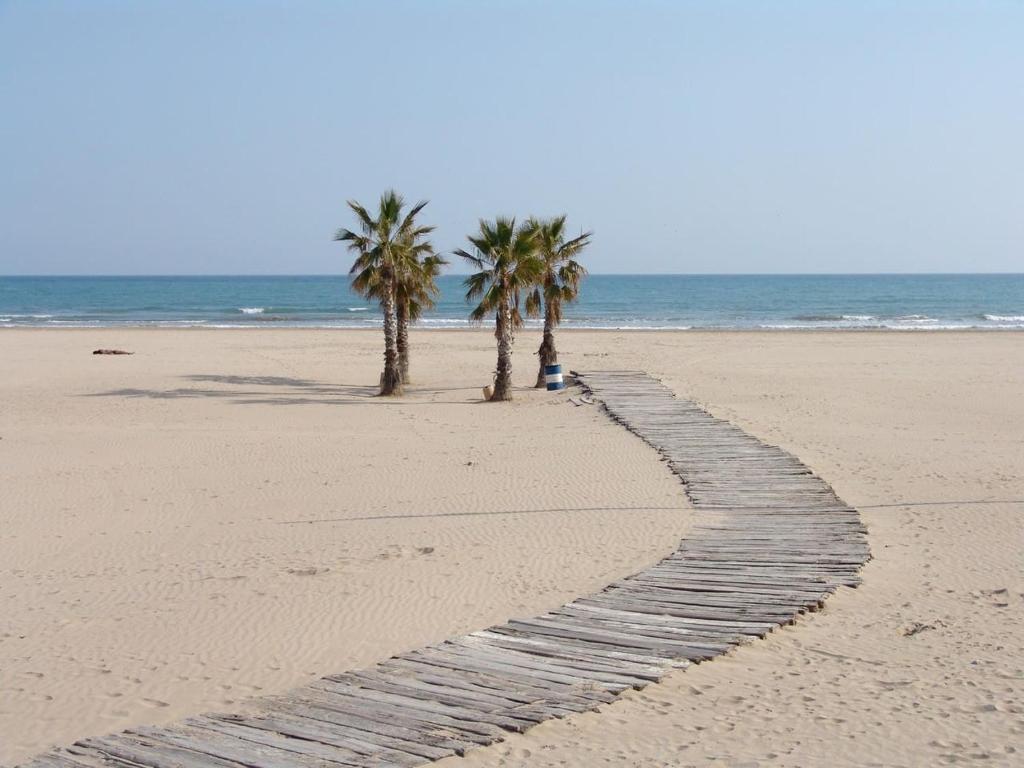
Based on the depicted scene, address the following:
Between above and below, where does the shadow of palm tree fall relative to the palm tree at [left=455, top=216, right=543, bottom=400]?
below

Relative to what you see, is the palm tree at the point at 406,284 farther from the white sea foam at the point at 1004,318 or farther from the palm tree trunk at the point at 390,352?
the white sea foam at the point at 1004,318

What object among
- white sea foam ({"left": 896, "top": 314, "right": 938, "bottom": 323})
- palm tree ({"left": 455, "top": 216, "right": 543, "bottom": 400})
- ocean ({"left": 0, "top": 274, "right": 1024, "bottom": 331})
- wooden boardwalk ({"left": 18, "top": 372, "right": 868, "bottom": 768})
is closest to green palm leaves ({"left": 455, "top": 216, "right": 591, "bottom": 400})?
palm tree ({"left": 455, "top": 216, "right": 543, "bottom": 400})

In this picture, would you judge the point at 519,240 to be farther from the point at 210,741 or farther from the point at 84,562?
the point at 210,741

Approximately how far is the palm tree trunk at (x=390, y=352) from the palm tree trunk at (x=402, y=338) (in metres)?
0.72

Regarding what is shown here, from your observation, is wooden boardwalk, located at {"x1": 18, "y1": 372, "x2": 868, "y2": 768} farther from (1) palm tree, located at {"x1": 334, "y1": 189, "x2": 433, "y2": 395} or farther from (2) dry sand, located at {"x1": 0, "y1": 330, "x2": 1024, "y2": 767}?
(1) palm tree, located at {"x1": 334, "y1": 189, "x2": 433, "y2": 395}

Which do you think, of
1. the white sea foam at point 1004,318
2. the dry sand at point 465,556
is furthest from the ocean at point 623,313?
the dry sand at point 465,556

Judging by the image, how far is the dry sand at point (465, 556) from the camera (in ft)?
22.4

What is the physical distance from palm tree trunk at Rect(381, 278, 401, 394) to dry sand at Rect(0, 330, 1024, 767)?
96 cm

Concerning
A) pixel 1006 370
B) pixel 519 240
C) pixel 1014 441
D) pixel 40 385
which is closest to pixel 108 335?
pixel 40 385

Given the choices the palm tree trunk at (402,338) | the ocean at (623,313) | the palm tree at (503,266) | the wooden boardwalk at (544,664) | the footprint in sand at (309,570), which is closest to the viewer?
the wooden boardwalk at (544,664)

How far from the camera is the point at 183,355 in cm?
3694

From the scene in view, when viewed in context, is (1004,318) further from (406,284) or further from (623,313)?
(406,284)

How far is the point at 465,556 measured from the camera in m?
11.0

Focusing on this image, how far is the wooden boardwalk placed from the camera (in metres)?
6.33
